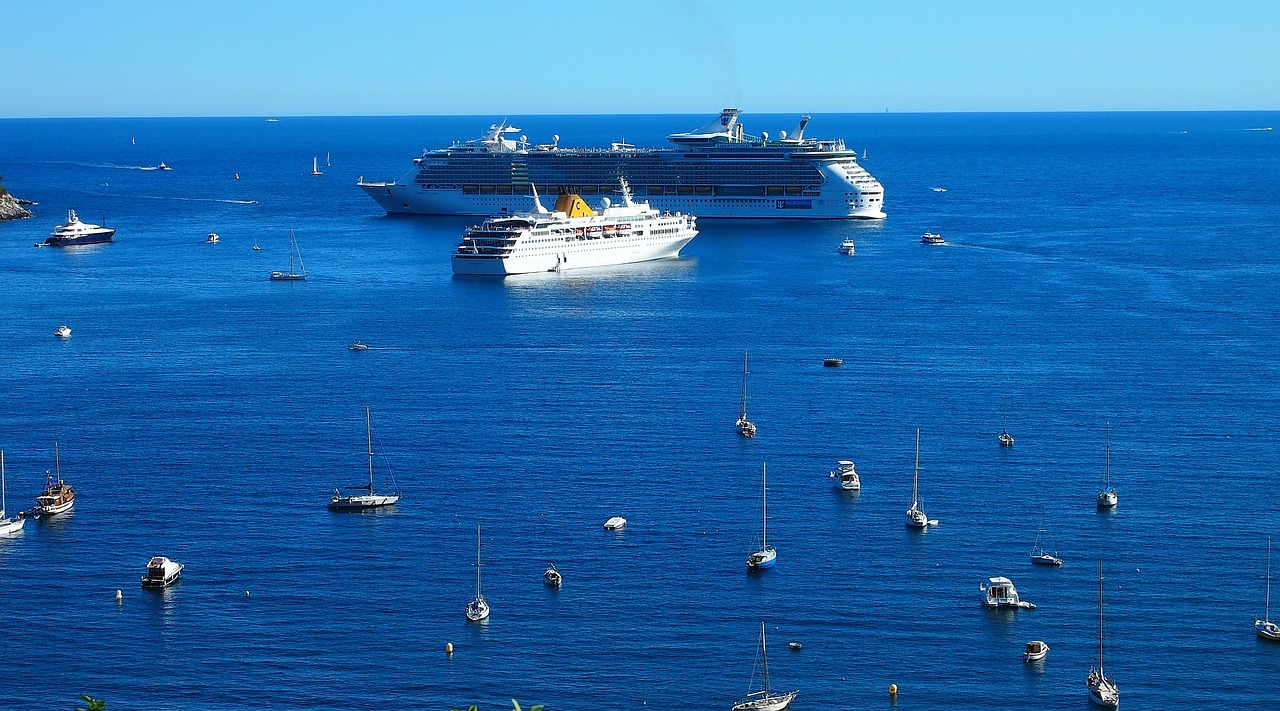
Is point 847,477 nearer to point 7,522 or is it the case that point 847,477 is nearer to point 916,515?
point 916,515

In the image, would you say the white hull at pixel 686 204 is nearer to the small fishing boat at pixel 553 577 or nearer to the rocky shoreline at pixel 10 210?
the rocky shoreline at pixel 10 210

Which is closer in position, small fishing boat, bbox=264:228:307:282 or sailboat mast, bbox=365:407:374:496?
sailboat mast, bbox=365:407:374:496

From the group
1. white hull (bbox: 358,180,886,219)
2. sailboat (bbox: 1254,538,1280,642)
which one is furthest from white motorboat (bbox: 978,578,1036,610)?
white hull (bbox: 358,180,886,219)

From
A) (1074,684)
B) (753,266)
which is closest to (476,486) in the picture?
(1074,684)

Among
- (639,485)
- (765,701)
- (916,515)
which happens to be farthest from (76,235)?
(765,701)

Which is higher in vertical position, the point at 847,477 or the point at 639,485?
the point at 847,477

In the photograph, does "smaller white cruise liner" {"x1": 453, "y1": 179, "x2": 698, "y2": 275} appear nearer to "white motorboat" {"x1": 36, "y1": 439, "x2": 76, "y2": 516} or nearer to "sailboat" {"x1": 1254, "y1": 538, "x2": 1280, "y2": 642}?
"white motorboat" {"x1": 36, "y1": 439, "x2": 76, "y2": 516}
